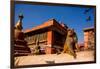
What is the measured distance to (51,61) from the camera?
83.5 inches

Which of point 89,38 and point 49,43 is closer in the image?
point 49,43

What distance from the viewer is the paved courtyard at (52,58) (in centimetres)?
201

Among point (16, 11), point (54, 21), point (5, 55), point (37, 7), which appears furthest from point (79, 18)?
point (5, 55)

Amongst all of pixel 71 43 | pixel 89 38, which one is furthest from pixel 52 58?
pixel 89 38

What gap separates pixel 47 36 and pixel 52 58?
9.8 inches

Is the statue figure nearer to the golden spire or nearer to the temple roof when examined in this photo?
the temple roof

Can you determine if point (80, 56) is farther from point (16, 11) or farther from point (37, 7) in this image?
point (16, 11)

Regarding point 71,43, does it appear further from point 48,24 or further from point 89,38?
point 48,24

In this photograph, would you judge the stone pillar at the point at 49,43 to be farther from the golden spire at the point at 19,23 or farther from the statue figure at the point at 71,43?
the golden spire at the point at 19,23

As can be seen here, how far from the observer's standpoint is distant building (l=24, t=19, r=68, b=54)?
2057mm

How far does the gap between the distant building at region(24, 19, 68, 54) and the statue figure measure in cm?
5

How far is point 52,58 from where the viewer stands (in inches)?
83.7

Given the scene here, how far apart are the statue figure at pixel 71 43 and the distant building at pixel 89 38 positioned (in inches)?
4.9

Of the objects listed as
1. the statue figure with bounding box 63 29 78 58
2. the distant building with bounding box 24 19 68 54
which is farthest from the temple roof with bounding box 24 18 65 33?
the statue figure with bounding box 63 29 78 58
